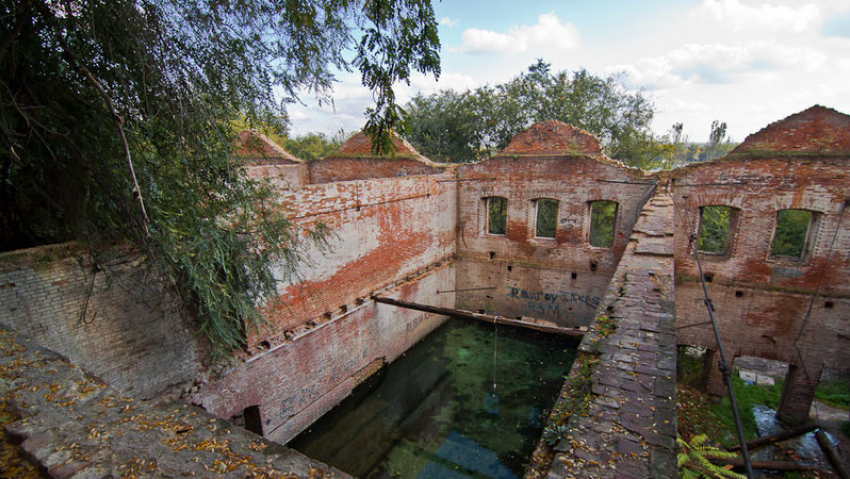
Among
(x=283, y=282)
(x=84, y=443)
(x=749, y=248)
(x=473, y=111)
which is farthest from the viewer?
(x=473, y=111)

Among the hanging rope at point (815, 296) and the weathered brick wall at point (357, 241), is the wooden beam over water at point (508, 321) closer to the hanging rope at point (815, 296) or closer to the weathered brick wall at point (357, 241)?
the weathered brick wall at point (357, 241)

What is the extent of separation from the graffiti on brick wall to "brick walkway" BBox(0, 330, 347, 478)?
10.3 meters

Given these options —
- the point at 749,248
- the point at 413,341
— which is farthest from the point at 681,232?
the point at 413,341

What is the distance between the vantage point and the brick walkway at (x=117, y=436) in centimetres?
218

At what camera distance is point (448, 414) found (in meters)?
7.88

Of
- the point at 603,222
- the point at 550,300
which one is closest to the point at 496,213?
the point at 603,222

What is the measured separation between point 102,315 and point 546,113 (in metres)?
17.9

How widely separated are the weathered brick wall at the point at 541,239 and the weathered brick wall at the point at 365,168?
1.45 metres

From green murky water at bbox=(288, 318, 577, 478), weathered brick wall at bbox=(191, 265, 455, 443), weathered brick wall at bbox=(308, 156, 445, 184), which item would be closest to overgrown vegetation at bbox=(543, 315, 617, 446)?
green murky water at bbox=(288, 318, 577, 478)

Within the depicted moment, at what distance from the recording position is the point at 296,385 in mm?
7047

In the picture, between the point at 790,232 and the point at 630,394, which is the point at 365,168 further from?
the point at 790,232

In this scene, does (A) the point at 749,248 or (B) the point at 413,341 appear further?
(B) the point at 413,341

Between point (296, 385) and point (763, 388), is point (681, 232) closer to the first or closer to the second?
point (763, 388)

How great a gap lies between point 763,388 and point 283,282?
14.5m
